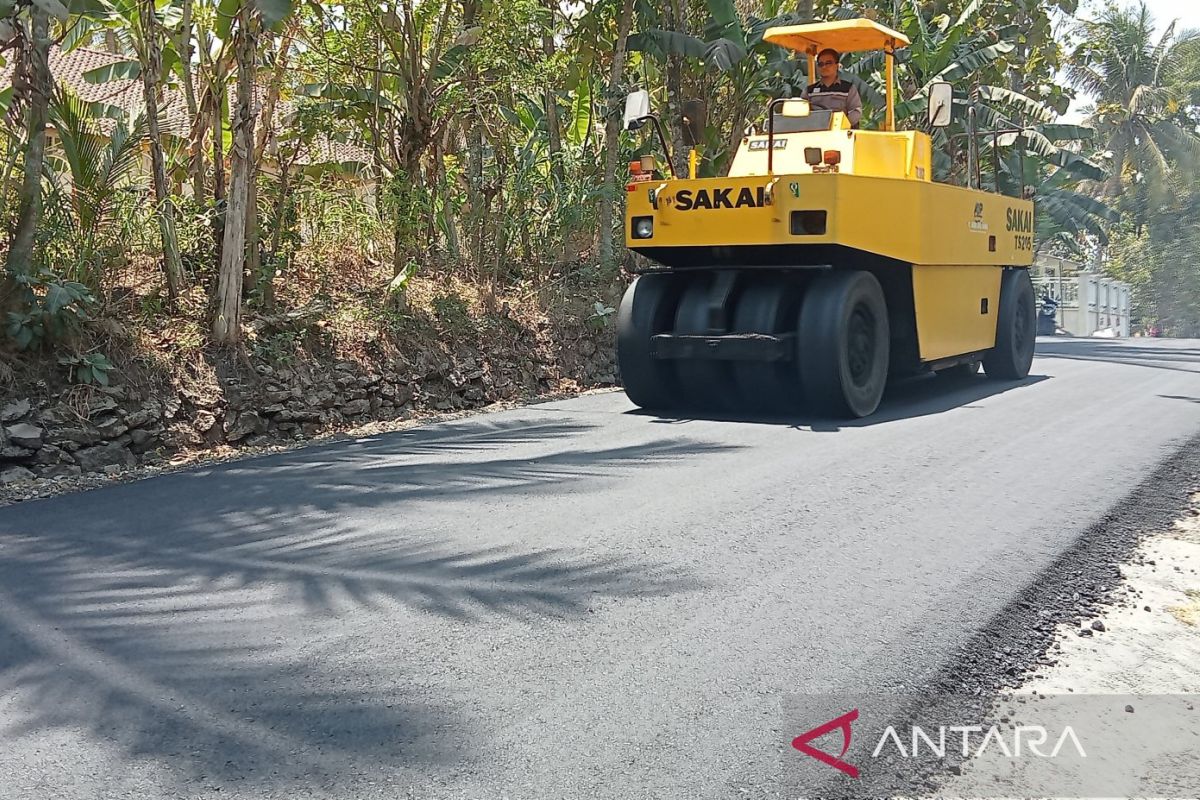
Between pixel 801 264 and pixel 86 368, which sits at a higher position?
pixel 801 264

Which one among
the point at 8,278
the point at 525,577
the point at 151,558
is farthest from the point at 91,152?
the point at 525,577

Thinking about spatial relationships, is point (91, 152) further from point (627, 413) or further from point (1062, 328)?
point (1062, 328)

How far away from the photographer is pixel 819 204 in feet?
27.3

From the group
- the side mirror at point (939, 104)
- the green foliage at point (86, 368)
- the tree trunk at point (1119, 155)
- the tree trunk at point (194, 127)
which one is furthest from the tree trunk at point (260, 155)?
the tree trunk at point (1119, 155)

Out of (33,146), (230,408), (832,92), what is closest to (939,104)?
(832,92)

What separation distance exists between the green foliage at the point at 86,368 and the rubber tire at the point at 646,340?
3980 mm

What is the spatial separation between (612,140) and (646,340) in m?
5.75

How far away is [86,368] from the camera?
25.2 feet

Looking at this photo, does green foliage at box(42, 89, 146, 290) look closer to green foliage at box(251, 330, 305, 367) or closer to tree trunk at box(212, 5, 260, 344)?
tree trunk at box(212, 5, 260, 344)

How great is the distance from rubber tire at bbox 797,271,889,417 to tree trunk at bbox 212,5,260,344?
14.6 ft

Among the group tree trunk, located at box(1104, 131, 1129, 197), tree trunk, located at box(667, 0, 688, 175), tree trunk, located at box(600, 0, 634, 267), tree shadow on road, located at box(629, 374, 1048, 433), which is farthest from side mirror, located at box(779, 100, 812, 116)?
tree trunk, located at box(1104, 131, 1129, 197)

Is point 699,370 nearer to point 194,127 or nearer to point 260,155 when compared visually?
point 260,155

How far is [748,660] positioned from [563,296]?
9.89 metres

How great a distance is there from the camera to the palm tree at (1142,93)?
133ft
